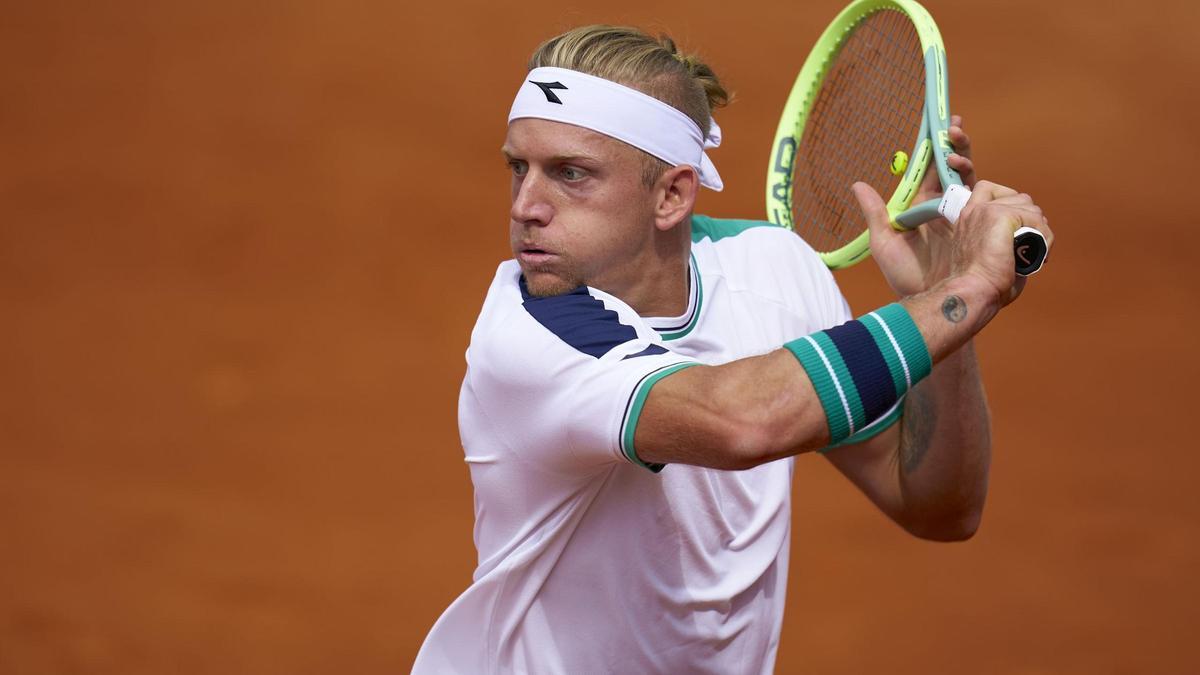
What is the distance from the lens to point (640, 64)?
3344mm

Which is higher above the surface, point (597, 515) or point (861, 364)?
point (861, 364)

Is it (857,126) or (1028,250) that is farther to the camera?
(857,126)

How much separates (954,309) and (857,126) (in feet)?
4.96

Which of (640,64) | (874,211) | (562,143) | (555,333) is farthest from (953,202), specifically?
(555,333)

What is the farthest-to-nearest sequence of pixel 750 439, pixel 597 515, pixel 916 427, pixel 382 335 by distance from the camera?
pixel 382 335 → pixel 916 427 → pixel 597 515 → pixel 750 439

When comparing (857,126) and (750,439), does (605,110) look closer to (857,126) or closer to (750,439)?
(750,439)

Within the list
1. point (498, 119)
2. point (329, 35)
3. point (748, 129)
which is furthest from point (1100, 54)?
point (329, 35)

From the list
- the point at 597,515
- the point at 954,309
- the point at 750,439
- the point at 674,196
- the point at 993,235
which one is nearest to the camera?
the point at 750,439

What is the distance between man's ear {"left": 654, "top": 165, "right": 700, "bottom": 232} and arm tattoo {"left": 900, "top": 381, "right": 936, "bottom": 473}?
2.47 ft

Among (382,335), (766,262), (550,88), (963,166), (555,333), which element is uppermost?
(550,88)

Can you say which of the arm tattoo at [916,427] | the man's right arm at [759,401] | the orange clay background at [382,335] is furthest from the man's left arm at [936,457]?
the orange clay background at [382,335]

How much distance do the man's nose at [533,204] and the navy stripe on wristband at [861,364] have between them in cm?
65

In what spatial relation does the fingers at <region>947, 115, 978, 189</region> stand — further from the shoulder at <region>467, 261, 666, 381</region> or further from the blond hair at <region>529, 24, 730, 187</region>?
the shoulder at <region>467, 261, 666, 381</region>

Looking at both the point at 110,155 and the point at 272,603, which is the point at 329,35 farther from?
the point at 272,603
